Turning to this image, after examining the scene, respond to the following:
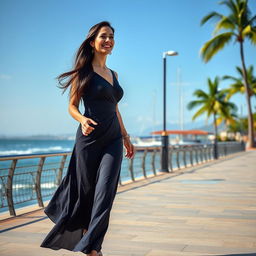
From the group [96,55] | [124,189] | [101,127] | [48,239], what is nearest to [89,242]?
[48,239]

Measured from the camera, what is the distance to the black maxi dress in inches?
123

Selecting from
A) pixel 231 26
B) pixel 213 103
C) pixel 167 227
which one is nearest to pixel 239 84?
pixel 213 103

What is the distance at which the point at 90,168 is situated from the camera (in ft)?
10.3

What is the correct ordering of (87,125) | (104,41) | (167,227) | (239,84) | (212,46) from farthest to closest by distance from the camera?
(239,84) < (212,46) < (167,227) < (104,41) < (87,125)

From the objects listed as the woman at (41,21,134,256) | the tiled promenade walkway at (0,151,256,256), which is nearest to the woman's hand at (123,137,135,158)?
the woman at (41,21,134,256)

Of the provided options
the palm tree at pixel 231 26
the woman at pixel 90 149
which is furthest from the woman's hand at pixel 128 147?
the palm tree at pixel 231 26

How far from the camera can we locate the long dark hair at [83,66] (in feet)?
10.3

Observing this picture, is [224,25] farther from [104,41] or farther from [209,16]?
[104,41]

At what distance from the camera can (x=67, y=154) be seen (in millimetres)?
7305

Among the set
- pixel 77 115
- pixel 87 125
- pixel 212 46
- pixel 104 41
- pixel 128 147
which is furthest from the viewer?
pixel 212 46

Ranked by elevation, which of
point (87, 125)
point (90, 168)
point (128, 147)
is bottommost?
point (90, 168)

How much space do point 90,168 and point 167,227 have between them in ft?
7.13

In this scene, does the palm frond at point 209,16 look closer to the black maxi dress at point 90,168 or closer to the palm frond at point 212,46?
the palm frond at point 212,46

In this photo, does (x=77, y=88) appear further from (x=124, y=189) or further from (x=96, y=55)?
(x=124, y=189)
